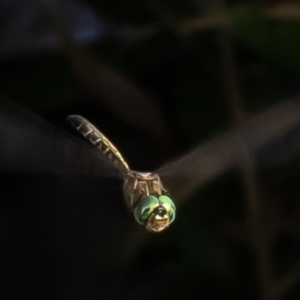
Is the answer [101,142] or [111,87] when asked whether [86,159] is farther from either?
[111,87]

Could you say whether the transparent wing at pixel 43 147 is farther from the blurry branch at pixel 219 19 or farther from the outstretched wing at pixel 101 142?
the blurry branch at pixel 219 19

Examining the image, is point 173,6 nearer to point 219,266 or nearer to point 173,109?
point 173,109

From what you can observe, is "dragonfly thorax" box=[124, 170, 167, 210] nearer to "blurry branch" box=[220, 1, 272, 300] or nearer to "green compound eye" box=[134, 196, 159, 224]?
"green compound eye" box=[134, 196, 159, 224]

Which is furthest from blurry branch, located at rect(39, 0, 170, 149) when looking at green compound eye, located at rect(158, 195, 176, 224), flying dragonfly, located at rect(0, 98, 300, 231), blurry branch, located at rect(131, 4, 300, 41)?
green compound eye, located at rect(158, 195, 176, 224)

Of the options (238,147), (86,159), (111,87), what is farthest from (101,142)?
(111,87)

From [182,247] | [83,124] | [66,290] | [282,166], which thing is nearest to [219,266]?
[182,247]

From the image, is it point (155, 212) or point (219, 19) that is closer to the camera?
point (155, 212)

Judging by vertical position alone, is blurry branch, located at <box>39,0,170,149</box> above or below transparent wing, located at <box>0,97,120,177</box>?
above

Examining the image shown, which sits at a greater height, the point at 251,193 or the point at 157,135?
the point at 157,135
